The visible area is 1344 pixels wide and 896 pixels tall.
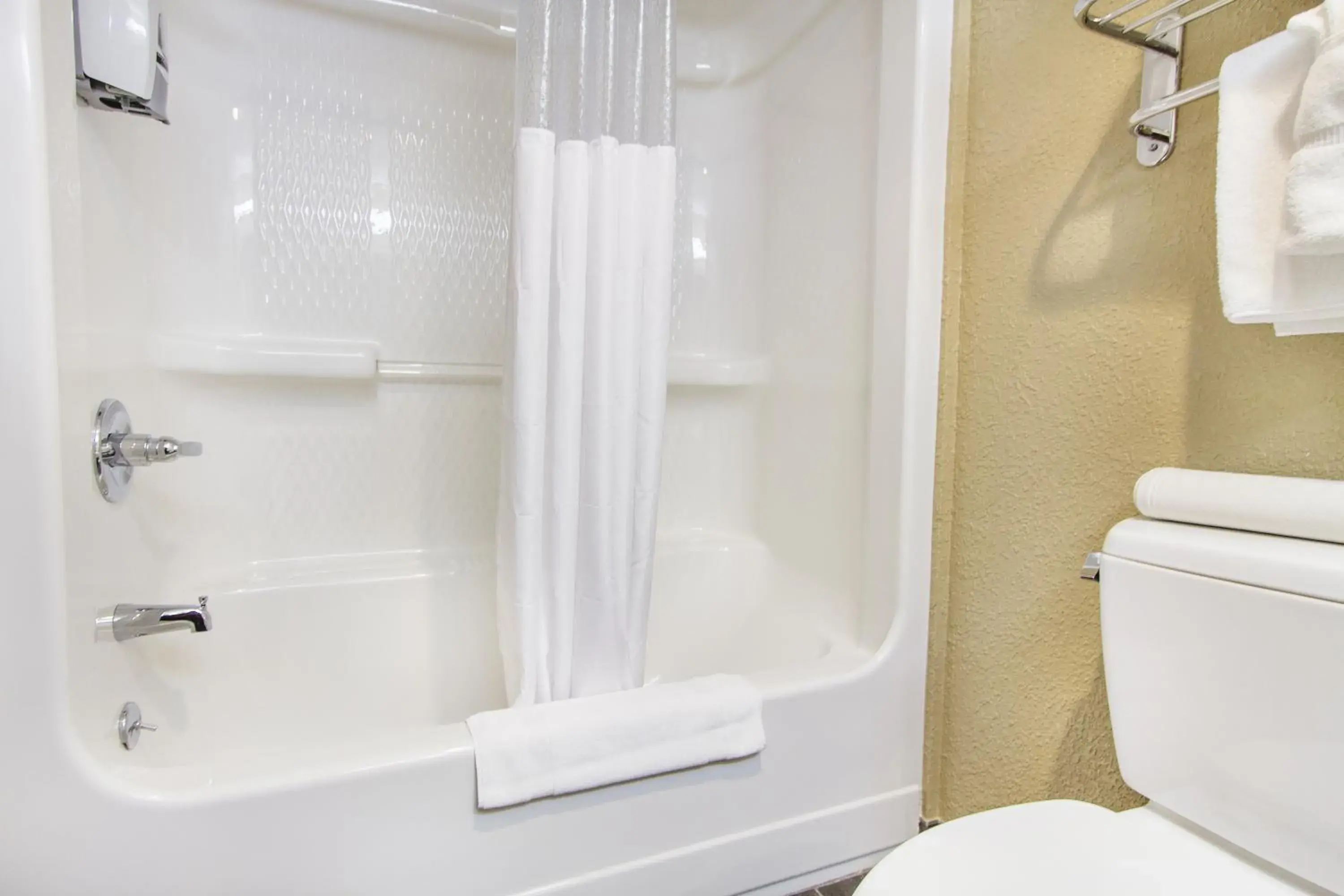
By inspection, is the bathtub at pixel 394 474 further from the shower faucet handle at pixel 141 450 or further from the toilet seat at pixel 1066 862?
the toilet seat at pixel 1066 862

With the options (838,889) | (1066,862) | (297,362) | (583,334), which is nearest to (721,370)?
(583,334)

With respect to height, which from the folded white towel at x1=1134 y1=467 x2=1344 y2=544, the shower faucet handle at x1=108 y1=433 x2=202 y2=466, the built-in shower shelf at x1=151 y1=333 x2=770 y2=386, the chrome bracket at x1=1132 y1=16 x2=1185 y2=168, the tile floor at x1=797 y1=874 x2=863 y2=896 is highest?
the chrome bracket at x1=1132 y1=16 x2=1185 y2=168

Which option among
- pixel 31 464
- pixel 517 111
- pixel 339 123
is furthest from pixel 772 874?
pixel 339 123

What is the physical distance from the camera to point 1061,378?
1.07 m

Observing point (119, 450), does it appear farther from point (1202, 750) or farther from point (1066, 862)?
point (1202, 750)

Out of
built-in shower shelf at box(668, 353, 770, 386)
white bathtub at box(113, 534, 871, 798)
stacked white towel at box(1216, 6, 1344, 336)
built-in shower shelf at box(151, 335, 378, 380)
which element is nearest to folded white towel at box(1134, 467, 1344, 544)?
stacked white towel at box(1216, 6, 1344, 336)

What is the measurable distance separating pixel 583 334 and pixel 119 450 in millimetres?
630

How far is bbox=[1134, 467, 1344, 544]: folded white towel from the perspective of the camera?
0.68 meters

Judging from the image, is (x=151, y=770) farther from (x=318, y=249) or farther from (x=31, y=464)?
(x=318, y=249)

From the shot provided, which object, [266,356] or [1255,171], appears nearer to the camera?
[1255,171]

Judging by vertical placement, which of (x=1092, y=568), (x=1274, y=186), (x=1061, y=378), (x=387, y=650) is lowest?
(x=387, y=650)

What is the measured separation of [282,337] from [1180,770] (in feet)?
5.26

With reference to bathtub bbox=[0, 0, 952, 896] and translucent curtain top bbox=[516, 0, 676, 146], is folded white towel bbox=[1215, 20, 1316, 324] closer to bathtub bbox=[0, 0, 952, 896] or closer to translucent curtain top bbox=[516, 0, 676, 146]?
bathtub bbox=[0, 0, 952, 896]

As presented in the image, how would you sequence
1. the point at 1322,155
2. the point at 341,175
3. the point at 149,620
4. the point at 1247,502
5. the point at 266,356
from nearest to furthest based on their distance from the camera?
the point at 1322,155
the point at 1247,502
the point at 149,620
the point at 266,356
the point at 341,175
